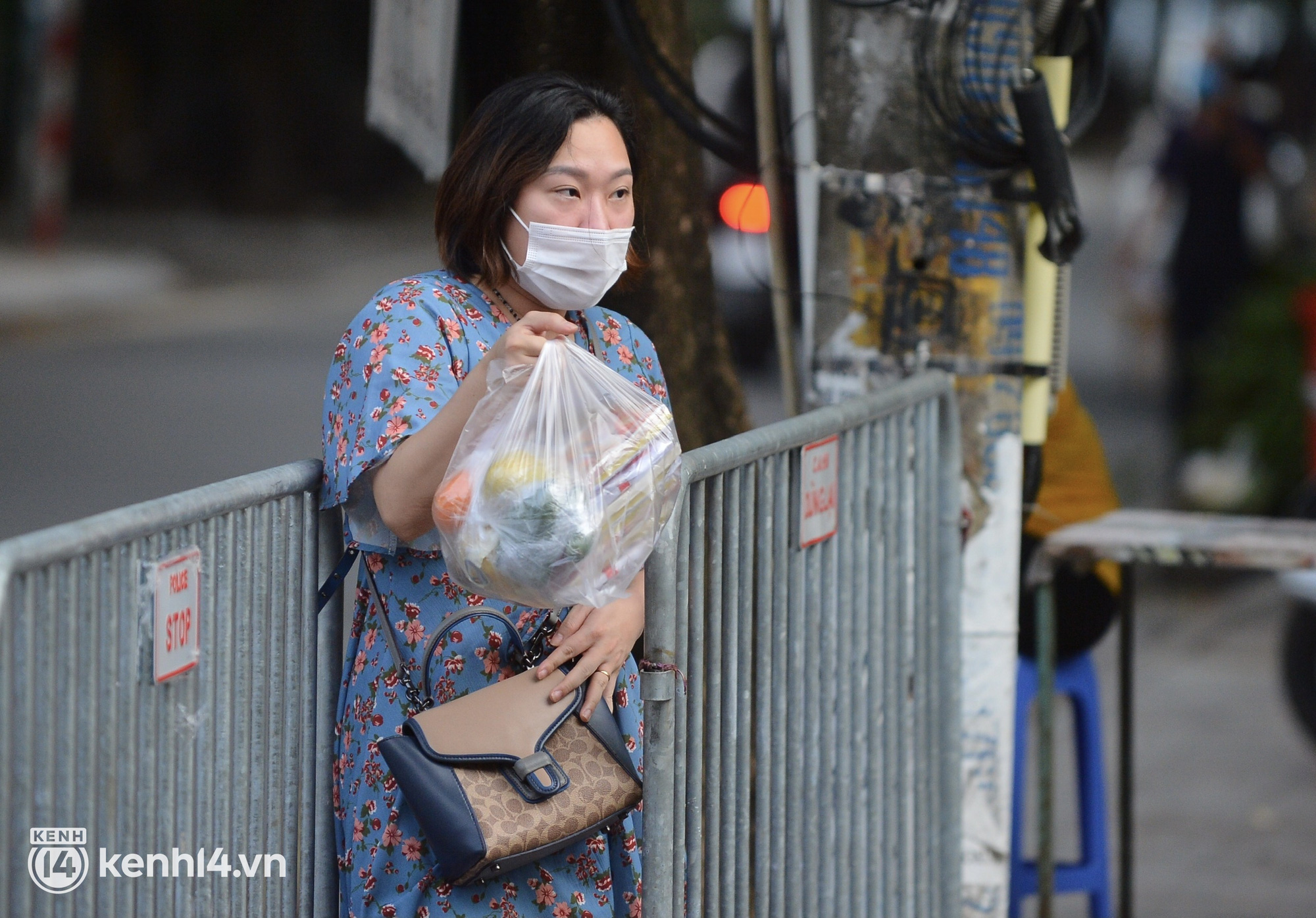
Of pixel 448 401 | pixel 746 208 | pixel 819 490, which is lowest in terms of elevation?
pixel 819 490

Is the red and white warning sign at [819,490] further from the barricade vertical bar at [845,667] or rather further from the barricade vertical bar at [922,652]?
the barricade vertical bar at [922,652]

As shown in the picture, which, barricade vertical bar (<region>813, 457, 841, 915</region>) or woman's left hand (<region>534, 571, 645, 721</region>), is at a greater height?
woman's left hand (<region>534, 571, 645, 721</region>)

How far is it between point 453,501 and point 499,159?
1.79ft

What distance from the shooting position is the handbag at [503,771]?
6.75ft

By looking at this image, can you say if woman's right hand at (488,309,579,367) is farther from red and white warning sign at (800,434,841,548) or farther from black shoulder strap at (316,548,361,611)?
red and white warning sign at (800,434,841,548)

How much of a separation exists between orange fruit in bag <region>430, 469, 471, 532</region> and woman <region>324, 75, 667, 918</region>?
0.14 m

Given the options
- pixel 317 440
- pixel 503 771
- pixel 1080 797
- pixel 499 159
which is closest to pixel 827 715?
pixel 503 771

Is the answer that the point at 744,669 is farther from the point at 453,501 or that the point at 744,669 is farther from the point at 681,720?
the point at 453,501

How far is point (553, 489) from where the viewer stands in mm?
1977

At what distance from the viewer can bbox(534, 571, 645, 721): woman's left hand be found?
7.25 ft

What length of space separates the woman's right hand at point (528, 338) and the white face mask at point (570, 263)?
207 mm

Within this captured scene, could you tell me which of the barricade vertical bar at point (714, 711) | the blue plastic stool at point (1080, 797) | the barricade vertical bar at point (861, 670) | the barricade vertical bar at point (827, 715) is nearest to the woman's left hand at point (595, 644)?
the barricade vertical bar at point (714, 711)

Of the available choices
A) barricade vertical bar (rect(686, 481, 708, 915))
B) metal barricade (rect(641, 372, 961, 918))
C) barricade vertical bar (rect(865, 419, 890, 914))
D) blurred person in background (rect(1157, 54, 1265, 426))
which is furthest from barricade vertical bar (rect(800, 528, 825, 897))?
blurred person in background (rect(1157, 54, 1265, 426))

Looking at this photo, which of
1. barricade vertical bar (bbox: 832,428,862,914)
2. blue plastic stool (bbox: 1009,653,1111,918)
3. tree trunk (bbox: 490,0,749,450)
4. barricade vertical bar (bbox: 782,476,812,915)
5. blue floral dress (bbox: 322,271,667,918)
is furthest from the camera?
blue plastic stool (bbox: 1009,653,1111,918)
